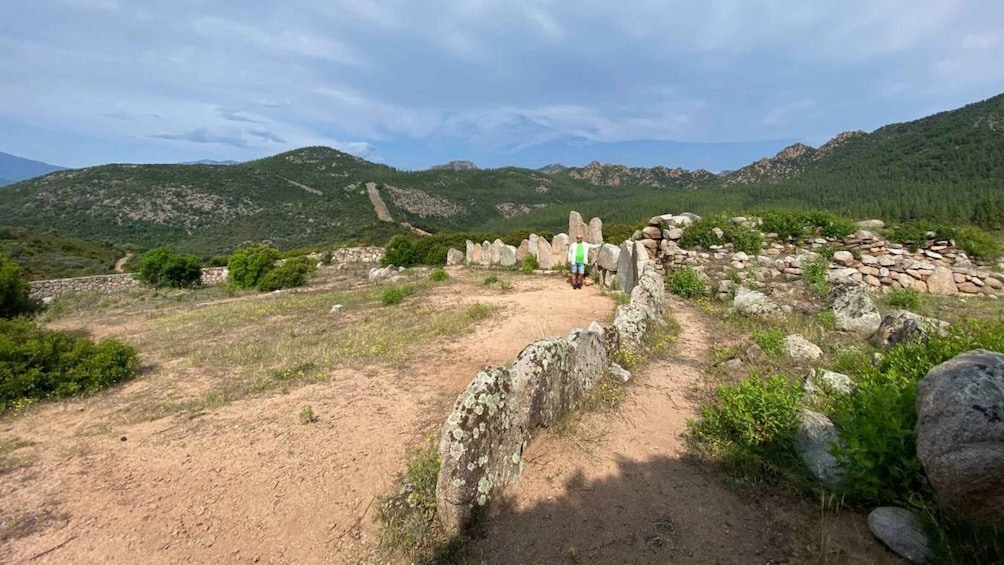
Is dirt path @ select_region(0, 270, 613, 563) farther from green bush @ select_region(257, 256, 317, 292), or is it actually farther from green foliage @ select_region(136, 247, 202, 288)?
green foliage @ select_region(136, 247, 202, 288)

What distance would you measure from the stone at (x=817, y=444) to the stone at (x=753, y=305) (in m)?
4.97

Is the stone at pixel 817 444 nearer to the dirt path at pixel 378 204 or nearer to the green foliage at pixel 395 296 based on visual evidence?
the green foliage at pixel 395 296

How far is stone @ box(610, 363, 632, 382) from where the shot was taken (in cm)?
588

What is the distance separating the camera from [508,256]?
20047 mm

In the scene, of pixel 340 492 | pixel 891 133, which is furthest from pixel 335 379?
pixel 891 133

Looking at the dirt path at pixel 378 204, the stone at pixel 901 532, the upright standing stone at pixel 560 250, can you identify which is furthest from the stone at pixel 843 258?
the dirt path at pixel 378 204

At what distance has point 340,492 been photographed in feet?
12.5

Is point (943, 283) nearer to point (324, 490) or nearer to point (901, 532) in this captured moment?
point (901, 532)

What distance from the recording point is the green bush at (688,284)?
10898mm

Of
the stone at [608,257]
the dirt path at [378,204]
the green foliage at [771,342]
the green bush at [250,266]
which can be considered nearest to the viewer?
the green foliage at [771,342]

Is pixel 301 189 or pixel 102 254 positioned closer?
pixel 102 254

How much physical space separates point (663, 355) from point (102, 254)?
179ft

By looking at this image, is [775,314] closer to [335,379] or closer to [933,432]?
[933,432]

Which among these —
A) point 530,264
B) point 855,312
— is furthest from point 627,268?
point 530,264
